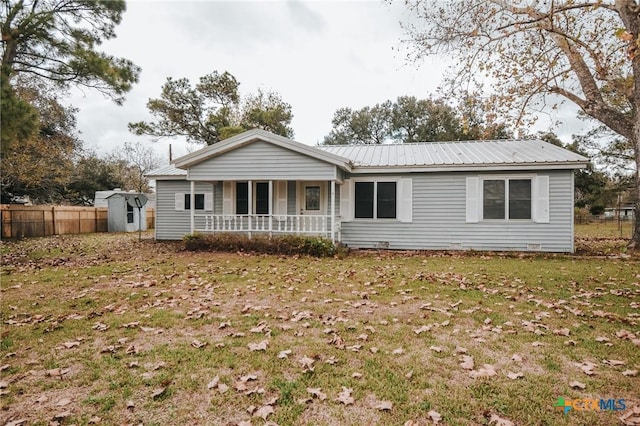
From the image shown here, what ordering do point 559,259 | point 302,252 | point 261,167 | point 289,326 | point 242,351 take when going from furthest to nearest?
point 261,167 < point 302,252 < point 559,259 < point 289,326 < point 242,351

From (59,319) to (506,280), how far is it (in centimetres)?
787

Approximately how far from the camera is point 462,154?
42.4 ft

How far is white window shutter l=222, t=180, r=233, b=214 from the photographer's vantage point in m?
13.6

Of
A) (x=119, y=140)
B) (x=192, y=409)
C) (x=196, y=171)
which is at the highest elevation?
(x=119, y=140)

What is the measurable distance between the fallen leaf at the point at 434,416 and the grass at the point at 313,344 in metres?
0.04

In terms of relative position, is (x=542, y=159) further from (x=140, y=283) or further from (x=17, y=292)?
(x=17, y=292)

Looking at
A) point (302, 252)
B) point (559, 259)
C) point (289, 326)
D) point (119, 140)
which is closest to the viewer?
point (289, 326)

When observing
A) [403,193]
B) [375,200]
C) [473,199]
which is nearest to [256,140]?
[375,200]

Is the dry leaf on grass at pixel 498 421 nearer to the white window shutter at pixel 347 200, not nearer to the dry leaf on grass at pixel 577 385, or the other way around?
the dry leaf on grass at pixel 577 385

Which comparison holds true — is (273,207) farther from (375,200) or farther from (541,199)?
(541,199)

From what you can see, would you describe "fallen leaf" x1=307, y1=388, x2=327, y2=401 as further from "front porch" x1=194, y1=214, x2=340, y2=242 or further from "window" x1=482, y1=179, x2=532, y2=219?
"window" x1=482, y1=179, x2=532, y2=219

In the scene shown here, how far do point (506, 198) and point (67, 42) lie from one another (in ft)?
49.1

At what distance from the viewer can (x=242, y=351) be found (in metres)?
3.77

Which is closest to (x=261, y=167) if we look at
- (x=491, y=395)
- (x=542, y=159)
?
(x=542, y=159)
